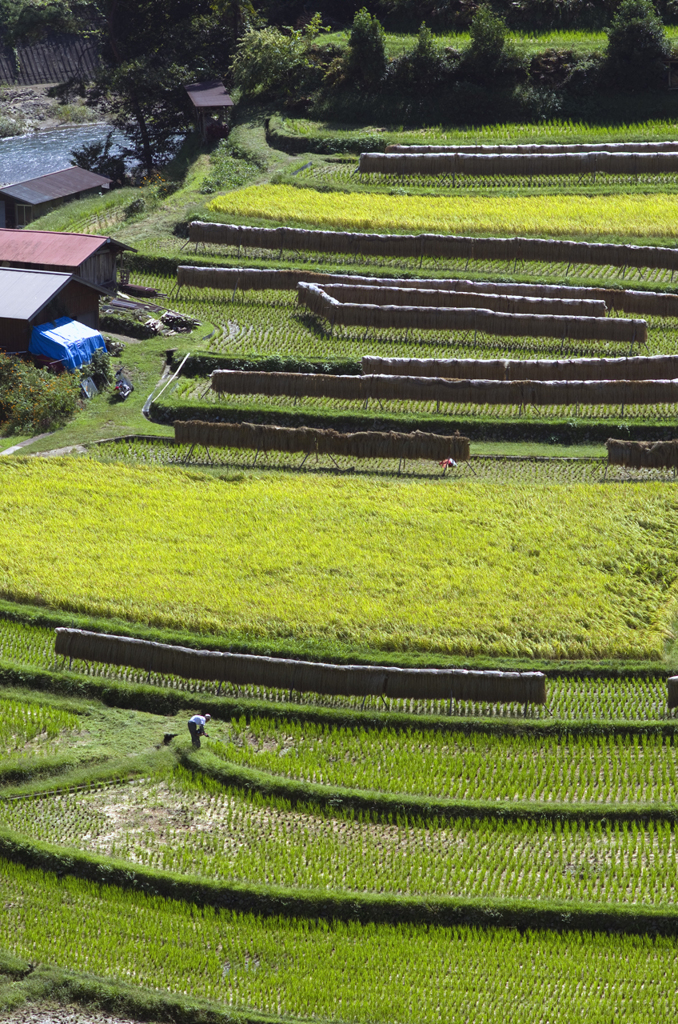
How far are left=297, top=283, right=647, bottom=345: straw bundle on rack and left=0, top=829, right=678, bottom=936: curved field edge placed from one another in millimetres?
31334

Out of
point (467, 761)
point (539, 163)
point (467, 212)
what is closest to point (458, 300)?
point (467, 212)

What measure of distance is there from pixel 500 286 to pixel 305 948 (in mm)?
36278

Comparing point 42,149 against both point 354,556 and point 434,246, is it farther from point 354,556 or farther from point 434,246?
point 354,556

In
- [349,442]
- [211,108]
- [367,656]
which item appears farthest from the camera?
[211,108]

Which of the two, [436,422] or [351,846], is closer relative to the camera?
[351,846]

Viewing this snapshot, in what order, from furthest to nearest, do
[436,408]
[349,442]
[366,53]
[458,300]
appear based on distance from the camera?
[366,53], [458,300], [436,408], [349,442]

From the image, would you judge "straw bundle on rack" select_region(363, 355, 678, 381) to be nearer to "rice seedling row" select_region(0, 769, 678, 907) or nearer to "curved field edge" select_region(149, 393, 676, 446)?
"curved field edge" select_region(149, 393, 676, 446)

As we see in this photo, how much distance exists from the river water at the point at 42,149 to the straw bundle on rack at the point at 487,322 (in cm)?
4254

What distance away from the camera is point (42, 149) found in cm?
9662

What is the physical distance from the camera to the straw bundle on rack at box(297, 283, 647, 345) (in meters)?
50.7

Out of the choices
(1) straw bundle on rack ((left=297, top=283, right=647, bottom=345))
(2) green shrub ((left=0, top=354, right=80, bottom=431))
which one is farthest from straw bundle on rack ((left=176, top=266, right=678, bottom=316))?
(2) green shrub ((left=0, top=354, right=80, bottom=431))

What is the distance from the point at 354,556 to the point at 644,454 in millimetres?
11713

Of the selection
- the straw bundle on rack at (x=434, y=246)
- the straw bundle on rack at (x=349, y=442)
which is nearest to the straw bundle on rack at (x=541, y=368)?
the straw bundle on rack at (x=349, y=442)

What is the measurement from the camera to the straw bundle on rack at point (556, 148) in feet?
224
